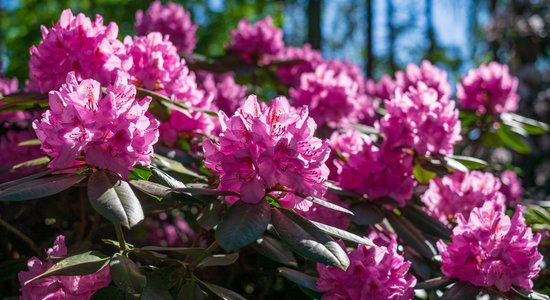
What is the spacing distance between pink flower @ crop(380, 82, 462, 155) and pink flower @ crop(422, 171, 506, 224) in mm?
144

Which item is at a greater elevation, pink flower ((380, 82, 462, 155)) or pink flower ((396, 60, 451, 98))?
pink flower ((380, 82, 462, 155))

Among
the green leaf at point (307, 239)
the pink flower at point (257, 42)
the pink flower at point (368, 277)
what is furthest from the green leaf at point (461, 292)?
the pink flower at point (257, 42)

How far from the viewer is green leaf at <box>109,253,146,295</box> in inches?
50.7

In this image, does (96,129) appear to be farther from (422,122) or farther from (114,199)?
(422,122)

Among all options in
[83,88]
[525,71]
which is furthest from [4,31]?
[83,88]

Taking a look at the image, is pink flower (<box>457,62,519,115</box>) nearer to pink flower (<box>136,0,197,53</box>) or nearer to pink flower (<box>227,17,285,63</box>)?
pink flower (<box>227,17,285,63</box>)

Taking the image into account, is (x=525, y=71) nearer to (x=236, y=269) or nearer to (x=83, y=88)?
(x=236, y=269)

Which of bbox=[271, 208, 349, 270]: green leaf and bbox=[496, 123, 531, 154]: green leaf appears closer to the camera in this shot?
bbox=[271, 208, 349, 270]: green leaf

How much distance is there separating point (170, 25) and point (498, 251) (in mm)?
2406

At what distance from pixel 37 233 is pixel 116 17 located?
4.51m

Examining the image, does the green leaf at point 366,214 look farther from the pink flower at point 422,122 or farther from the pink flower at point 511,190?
the pink flower at point 511,190

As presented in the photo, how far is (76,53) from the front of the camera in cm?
182

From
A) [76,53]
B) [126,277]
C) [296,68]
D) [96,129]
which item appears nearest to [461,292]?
[126,277]

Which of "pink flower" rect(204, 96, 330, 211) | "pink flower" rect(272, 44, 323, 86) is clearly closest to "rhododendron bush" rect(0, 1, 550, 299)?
"pink flower" rect(204, 96, 330, 211)
